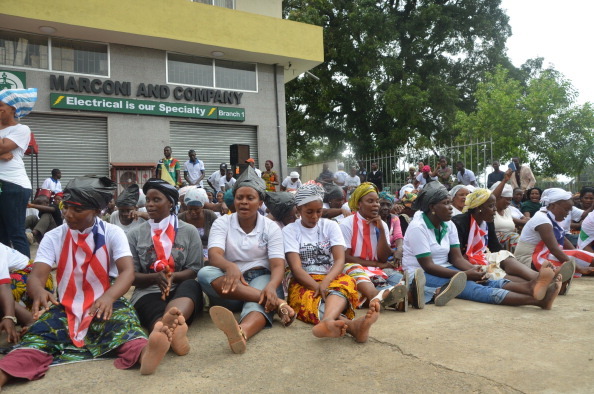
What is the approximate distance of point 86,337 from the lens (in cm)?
327

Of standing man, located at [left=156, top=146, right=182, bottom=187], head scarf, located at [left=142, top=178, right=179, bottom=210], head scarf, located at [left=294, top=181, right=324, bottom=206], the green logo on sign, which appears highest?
the green logo on sign

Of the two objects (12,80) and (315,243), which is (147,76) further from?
(315,243)

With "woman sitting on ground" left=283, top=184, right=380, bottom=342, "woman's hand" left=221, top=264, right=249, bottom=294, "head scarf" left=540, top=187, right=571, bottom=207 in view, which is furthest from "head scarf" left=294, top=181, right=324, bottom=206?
"head scarf" left=540, top=187, right=571, bottom=207

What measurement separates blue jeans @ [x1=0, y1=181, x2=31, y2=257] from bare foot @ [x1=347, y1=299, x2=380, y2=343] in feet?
10.7

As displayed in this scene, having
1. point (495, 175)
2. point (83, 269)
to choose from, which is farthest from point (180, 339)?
point (495, 175)

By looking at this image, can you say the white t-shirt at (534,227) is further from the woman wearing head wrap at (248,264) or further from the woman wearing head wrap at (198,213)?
the woman wearing head wrap at (198,213)

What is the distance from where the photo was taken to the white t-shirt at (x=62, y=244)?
3301 mm

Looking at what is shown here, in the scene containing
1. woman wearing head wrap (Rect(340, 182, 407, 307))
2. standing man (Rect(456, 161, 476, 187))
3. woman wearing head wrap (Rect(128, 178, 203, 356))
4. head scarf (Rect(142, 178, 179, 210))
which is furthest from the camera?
standing man (Rect(456, 161, 476, 187))

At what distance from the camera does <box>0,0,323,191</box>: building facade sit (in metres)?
12.9

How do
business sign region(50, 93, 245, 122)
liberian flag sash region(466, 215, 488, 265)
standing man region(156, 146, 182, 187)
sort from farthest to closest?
business sign region(50, 93, 245, 122) → standing man region(156, 146, 182, 187) → liberian flag sash region(466, 215, 488, 265)

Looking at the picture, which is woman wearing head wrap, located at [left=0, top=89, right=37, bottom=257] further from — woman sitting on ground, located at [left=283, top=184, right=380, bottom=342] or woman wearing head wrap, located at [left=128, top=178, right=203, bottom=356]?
woman sitting on ground, located at [left=283, top=184, right=380, bottom=342]

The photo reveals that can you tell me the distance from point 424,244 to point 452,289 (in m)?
0.52

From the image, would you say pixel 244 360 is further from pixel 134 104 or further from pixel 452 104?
pixel 452 104

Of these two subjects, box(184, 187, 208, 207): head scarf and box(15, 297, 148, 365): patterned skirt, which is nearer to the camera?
box(15, 297, 148, 365): patterned skirt
